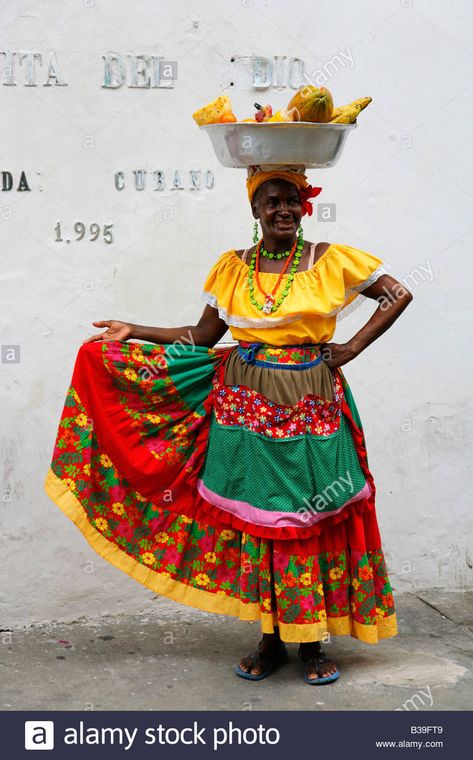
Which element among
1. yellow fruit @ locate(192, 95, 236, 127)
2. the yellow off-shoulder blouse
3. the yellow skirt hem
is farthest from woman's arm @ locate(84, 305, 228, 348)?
yellow fruit @ locate(192, 95, 236, 127)

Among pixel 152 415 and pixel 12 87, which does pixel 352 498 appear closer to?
pixel 152 415

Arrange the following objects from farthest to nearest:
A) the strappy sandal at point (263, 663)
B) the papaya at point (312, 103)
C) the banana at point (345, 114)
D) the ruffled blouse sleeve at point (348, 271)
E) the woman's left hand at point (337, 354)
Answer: the strappy sandal at point (263, 663) < the woman's left hand at point (337, 354) < the ruffled blouse sleeve at point (348, 271) < the banana at point (345, 114) < the papaya at point (312, 103)

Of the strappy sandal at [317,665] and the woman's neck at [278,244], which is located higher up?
the woman's neck at [278,244]

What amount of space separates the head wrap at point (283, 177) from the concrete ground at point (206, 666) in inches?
73.2

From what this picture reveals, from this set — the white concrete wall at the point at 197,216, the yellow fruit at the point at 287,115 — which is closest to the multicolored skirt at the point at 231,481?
the white concrete wall at the point at 197,216

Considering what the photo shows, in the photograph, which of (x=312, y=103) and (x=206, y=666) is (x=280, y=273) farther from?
(x=206, y=666)

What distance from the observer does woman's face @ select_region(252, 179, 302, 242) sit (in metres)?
4.45

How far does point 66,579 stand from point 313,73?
8.32 ft

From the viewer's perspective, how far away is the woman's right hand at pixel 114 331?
4.73 m

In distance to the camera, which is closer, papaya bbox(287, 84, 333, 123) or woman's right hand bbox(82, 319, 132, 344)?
papaya bbox(287, 84, 333, 123)

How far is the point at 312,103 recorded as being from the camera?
4.25 metres

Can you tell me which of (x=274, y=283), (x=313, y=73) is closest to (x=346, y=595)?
(x=274, y=283)

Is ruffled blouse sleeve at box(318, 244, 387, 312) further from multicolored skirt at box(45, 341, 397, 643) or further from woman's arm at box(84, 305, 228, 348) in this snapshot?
woman's arm at box(84, 305, 228, 348)

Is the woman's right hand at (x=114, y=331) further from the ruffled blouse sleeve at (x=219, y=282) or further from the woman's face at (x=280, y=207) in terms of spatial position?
the woman's face at (x=280, y=207)
